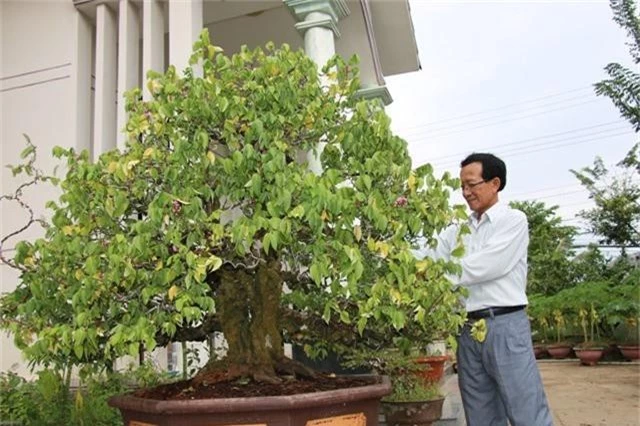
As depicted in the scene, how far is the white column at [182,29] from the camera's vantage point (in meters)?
3.25

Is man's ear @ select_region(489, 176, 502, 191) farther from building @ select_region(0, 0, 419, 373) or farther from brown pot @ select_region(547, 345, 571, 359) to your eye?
brown pot @ select_region(547, 345, 571, 359)

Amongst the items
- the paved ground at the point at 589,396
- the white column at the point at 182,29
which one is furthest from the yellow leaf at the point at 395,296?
the white column at the point at 182,29

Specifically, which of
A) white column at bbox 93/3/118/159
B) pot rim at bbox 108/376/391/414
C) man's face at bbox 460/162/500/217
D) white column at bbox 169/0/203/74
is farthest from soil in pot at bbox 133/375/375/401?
white column at bbox 93/3/118/159

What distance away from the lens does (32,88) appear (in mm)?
3658

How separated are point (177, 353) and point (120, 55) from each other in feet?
5.87

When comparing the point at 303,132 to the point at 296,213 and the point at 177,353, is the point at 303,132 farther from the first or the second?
the point at 177,353

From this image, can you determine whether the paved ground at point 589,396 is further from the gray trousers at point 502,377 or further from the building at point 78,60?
the building at point 78,60

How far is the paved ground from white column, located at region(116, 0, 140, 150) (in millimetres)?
2642

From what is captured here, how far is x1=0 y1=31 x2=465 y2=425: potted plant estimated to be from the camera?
4.84ft

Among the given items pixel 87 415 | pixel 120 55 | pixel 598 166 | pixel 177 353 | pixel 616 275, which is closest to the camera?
pixel 87 415

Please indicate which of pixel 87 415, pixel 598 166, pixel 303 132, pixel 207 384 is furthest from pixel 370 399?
pixel 598 166

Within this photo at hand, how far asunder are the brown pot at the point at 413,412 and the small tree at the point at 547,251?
36.2 feet

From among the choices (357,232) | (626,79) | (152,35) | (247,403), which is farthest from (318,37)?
(626,79)

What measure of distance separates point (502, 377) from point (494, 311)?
214mm
